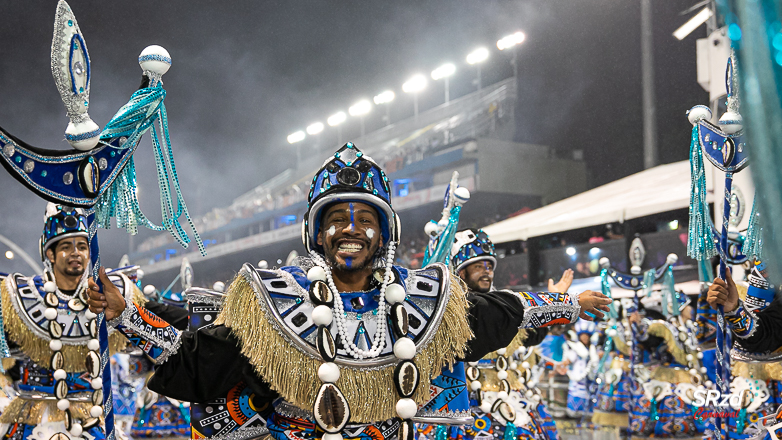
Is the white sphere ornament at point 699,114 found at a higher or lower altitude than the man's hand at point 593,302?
higher

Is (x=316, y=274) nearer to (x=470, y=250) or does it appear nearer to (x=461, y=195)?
(x=470, y=250)

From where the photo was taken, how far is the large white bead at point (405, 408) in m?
2.31

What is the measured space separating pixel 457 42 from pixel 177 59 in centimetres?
621

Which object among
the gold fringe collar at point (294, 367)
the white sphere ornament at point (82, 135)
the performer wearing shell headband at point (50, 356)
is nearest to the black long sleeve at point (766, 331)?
the gold fringe collar at point (294, 367)

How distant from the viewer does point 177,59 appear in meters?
11.2

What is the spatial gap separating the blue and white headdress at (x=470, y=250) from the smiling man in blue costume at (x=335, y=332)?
75.8 inches

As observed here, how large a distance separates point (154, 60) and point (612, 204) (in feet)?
35.4

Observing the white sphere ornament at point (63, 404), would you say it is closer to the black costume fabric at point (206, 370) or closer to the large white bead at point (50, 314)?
the large white bead at point (50, 314)

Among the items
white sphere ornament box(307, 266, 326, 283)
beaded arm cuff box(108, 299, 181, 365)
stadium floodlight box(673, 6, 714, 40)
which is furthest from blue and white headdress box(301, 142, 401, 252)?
stadium floodlight box(673, 6, 714, 40)

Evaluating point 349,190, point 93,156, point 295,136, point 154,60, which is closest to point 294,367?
point 349,190

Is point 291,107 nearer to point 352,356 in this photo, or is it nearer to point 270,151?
point 270,151

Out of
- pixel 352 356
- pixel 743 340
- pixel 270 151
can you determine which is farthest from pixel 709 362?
pixel 270 151

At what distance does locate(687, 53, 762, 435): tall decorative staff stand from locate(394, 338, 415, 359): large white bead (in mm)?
1600

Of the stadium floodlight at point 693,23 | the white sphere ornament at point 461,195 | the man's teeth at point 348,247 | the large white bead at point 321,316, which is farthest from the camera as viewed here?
the stadium floodlight at point 693,23
